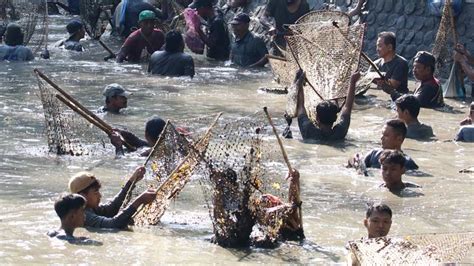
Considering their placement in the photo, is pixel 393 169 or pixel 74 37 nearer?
pixel 393 169

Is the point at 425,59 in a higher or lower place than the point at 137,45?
higher

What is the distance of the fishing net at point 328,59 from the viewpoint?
48.9 ft

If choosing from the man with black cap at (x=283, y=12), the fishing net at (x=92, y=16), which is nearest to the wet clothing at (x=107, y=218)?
the man with black cap at (x=283, y=12)

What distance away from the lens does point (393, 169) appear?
11.2 m

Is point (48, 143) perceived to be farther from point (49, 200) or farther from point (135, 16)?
point (135, 16)

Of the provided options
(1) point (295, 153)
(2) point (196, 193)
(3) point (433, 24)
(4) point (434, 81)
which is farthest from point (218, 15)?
(2) point (196, 193)

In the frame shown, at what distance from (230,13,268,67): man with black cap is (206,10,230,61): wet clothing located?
920 millimetres

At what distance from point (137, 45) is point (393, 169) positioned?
396 inches

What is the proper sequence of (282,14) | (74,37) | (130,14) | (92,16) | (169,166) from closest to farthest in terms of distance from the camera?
(169,166) < (282,14) < (74,37) < (130,14) < (92,16)

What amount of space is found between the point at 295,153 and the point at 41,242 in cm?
461

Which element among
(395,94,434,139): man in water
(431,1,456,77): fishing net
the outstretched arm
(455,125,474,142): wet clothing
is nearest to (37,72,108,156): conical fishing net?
the outstretched arm

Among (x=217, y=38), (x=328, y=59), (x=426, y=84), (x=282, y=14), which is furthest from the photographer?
(x=217, y=38)

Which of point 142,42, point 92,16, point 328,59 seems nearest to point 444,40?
point 328,59

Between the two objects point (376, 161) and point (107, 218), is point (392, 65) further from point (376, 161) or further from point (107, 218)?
point (107, 218)
